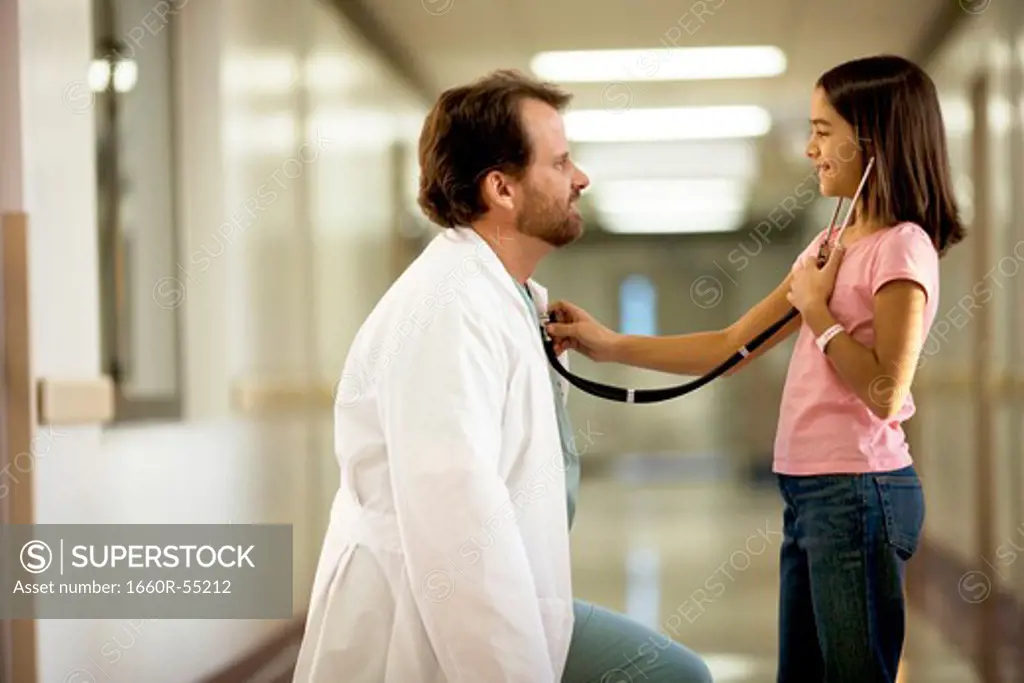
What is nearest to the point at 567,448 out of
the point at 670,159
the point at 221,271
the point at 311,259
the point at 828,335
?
the point at 828,335

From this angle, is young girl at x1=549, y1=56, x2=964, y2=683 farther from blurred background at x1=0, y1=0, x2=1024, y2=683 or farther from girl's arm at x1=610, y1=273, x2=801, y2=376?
Answer: blurred background at x1=0, y1=0, x2=1024, y2=683

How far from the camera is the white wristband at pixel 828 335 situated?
1.61m

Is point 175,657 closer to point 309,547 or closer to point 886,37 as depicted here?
point 309,547

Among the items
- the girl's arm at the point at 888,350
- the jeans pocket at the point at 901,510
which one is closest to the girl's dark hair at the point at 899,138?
the girl's arm at the point at 888,350

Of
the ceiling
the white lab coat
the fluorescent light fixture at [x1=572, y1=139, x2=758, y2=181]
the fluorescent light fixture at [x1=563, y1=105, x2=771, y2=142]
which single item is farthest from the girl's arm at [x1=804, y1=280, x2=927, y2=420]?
the fluorescent light fixture at [x1=572, y1=139, x2=758, y2=181]

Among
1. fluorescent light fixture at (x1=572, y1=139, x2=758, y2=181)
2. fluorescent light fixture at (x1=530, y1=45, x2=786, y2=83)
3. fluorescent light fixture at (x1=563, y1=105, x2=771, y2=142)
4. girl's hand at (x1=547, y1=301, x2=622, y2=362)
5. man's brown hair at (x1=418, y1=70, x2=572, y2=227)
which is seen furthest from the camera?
fluorescent light fixture at (x1=572, y1=139, x2=758, y2=181)

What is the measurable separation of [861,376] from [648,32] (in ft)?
13.6

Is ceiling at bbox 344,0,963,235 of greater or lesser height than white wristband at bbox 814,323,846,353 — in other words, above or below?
above

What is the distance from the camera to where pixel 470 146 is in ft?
6.29

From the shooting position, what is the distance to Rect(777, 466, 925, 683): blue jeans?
162cm

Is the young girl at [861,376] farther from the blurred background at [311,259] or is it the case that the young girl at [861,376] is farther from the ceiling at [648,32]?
the ceiling at [648,32]

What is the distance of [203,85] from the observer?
341 cm

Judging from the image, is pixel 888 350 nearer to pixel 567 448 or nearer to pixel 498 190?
pixel 567 448

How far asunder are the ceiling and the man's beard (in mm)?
3214
